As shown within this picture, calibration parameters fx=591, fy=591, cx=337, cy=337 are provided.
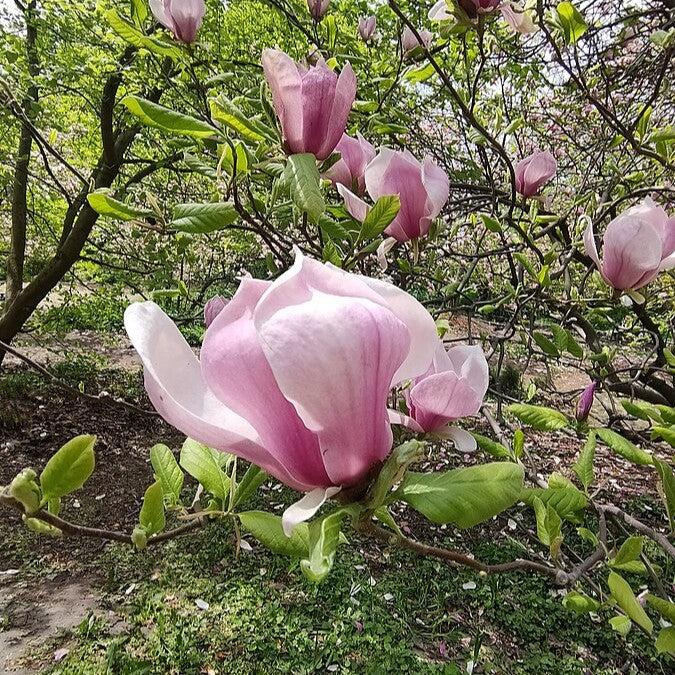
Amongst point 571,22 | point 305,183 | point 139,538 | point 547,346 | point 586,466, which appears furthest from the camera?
point 547,346

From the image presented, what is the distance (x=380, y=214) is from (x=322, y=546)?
0.42 meters

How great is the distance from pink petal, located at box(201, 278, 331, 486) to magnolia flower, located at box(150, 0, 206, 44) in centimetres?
74

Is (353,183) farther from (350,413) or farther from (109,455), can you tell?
(109,455)

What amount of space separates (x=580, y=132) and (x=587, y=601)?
8.90 ft

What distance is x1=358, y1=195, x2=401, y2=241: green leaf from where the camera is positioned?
68 cm

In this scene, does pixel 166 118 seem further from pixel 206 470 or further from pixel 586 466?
pixel 586 466

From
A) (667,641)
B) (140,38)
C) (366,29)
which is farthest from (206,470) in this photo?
(366,29)

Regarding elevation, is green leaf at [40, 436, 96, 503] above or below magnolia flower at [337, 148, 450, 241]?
below

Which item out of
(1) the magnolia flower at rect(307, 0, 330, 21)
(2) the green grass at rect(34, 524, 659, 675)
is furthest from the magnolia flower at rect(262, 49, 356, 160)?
(2) the green grass at rect(34, 524, 659, 675)

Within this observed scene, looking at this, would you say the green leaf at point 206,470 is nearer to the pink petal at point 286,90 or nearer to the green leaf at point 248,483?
the green leaf at point 248,483

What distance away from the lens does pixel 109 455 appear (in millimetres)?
4352

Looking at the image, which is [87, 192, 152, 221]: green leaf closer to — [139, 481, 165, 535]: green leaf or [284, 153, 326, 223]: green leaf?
[284, 153, 326, 223]: green leaf

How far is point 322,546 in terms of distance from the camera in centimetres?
38

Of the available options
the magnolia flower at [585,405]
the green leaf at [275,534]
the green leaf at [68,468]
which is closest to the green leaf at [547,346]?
the magnolia flower at [585,405]
